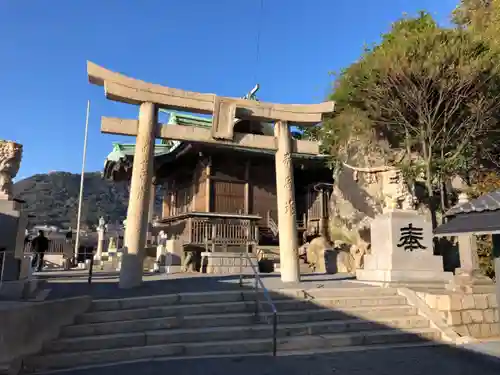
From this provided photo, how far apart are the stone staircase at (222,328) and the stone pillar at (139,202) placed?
202cm

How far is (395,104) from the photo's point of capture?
17.4 metres

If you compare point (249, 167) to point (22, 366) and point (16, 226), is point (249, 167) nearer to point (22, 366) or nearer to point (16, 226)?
point (16, 226)

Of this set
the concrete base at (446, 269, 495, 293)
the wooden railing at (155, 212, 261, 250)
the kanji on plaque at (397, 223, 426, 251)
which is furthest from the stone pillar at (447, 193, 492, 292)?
the wooden railing at (155, 212, 261, 250)

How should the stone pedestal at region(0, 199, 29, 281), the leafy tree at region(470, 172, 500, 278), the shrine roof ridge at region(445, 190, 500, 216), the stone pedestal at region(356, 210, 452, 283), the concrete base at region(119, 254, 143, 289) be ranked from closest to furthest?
the shrine roof ridge at region(445, 190, 500, 216)
the stone pedestal at region(0, 199, 29, 281)
the concrete base at region(119, 254, 143, 289)
the stone pedestal at region(356, 210, 452, 283)
the leafy tree at region(470, 172, 500, 278)

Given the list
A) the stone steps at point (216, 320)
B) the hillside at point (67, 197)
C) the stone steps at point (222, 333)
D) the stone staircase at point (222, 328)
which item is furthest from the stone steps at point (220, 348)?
the hillside at point (67, 197)

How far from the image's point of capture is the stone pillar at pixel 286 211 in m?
Result: 10.9

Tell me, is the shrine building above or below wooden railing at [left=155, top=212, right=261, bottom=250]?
above

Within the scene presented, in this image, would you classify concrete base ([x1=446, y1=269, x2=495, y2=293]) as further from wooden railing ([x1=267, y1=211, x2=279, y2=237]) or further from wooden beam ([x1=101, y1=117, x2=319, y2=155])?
wooden railing ([x1=267, y1=211, x2=279, y2=237])

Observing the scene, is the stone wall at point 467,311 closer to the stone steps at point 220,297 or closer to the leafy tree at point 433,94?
the stone steps at point 220,297

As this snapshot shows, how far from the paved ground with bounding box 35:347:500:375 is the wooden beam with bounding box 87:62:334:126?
6.72m

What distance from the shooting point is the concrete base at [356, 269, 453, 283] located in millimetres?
10258

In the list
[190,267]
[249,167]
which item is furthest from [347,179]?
[190,267]

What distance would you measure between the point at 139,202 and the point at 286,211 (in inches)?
169

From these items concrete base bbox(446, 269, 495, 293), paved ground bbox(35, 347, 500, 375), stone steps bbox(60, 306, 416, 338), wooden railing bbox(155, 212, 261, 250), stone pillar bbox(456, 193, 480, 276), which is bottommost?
paved ground bbox(35, 347, 500, 375)
